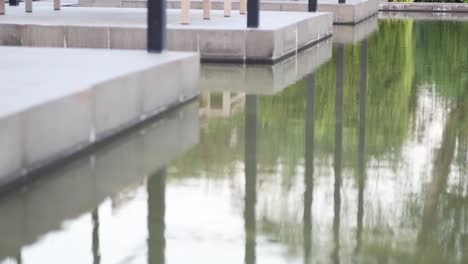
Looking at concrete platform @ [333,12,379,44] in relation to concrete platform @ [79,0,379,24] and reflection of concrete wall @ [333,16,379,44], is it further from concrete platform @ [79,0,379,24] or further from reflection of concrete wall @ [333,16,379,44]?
concrete platform @ [79,0,379,24]

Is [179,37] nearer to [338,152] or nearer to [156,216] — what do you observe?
[338,152]

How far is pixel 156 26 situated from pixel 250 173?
160 inches

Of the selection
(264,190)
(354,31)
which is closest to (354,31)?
(354,31)

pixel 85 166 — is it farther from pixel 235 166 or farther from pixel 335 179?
pixel 335 179

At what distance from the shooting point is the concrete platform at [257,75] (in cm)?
1289

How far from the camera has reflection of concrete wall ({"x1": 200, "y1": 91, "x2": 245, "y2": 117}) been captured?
10977 mm

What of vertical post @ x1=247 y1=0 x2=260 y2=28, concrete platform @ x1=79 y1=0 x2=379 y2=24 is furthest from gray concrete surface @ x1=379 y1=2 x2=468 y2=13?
vertical post @ x1=247 y1=0 x2=260 y2=28

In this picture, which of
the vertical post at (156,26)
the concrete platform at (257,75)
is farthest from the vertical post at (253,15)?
the vertical post at (156,26)

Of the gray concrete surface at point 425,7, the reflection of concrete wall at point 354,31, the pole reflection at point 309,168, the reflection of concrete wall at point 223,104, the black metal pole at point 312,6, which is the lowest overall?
the gray concrete surface at point 425,7

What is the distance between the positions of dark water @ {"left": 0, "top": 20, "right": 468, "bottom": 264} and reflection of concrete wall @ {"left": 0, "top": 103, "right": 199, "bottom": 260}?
14 mm

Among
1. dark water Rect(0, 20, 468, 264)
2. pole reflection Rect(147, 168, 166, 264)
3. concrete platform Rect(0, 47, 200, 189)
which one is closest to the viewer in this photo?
pole reflection Rect(147, 168, 166, 264)

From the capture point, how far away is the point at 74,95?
26.5 ft

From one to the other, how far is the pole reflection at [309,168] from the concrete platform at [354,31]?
286 inches

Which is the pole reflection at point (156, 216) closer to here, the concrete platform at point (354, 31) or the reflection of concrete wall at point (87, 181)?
the reflection of concrete wall at point (87, 181)
